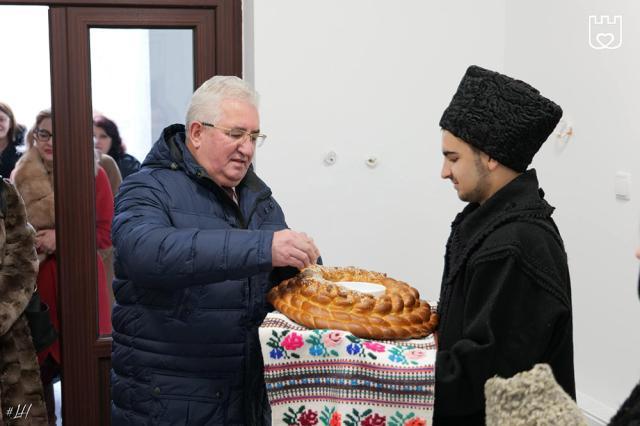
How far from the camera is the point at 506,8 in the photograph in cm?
352

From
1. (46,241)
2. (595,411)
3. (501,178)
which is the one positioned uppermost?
(501,178)

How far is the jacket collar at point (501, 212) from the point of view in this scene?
1.65m

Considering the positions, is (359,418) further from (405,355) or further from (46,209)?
(46,209)

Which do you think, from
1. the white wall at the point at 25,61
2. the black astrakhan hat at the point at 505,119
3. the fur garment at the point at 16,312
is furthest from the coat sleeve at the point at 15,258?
the black astrakhan hat at the point at 505,119

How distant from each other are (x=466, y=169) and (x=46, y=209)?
218 centimetres

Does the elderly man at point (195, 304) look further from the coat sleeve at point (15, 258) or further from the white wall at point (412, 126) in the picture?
the white wall at point (412, 126)

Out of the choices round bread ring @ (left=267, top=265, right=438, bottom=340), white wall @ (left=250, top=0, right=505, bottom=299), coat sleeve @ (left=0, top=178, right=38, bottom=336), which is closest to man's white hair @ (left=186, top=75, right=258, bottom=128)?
round bread ring @ (left=267, top=265, right=438, bottom=340)

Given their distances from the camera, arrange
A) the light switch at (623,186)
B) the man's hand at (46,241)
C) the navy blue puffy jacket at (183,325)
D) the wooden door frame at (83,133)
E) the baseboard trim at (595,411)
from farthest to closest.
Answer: the man's hand at (46,241) < the wooden door frame at (83,133) < the baseboard trim at (595,411) < the light switch at (623,186) < the navy blue puffy jacket at (183,325)

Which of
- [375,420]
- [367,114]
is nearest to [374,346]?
[375,420]

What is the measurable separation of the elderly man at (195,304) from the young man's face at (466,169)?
1.48ft

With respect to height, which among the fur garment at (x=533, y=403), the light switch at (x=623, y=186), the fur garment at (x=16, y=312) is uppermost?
the light switch at (x=623, y=186)

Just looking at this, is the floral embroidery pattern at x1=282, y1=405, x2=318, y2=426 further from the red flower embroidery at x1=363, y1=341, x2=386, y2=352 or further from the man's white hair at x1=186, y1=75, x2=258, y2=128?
the man's white hair at x1=186, y1=75, x2=258, y2=128

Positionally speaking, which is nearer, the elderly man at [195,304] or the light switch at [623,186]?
the elderly man at [195,304]

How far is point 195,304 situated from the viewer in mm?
1995
